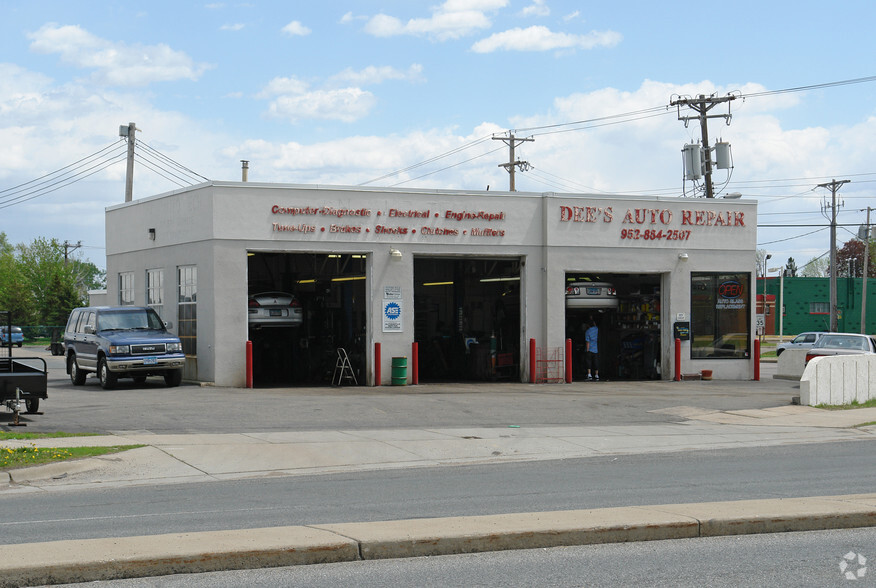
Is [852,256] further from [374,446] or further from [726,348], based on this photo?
[374,446]

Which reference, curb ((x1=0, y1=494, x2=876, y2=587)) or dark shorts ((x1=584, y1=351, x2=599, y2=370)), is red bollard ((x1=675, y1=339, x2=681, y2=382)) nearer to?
dark shorts ((x1=584, y1=351, x2=599, y2=370))

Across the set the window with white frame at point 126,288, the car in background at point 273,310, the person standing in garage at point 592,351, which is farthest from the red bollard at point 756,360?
the window with white frame at point 126,288

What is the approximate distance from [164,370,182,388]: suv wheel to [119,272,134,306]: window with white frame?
5.95 m

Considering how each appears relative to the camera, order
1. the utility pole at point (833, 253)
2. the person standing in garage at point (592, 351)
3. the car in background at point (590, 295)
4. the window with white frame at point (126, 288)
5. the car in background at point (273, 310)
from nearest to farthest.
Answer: the car in background at point (273, 310) < the car in background at point (590, 295) < the person standing in garage at point (592, 351) < the window with white frame at point (126, 288) < the utility pole at point (833, 253)

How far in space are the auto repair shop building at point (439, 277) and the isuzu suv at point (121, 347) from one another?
1265 mm

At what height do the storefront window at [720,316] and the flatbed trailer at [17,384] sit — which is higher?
the storefront window at [720,316]

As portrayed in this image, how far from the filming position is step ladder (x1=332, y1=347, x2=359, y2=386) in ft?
87.5

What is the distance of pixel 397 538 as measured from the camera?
300 inches

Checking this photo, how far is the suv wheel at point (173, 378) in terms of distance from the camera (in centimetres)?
2420

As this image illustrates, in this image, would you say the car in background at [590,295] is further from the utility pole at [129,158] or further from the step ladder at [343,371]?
the utility pole at [129,158]

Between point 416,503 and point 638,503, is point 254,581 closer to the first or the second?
point 416,503

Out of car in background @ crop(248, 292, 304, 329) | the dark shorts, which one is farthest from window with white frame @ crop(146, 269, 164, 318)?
the dark shorts

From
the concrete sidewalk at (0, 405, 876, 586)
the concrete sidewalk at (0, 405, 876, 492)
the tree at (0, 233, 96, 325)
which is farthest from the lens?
the tree at (0, 233, 96, 325)

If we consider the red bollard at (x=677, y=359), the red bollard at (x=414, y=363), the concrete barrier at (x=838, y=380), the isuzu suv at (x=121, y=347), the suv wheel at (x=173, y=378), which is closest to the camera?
the concrete barrier at (x=838, y=380)
